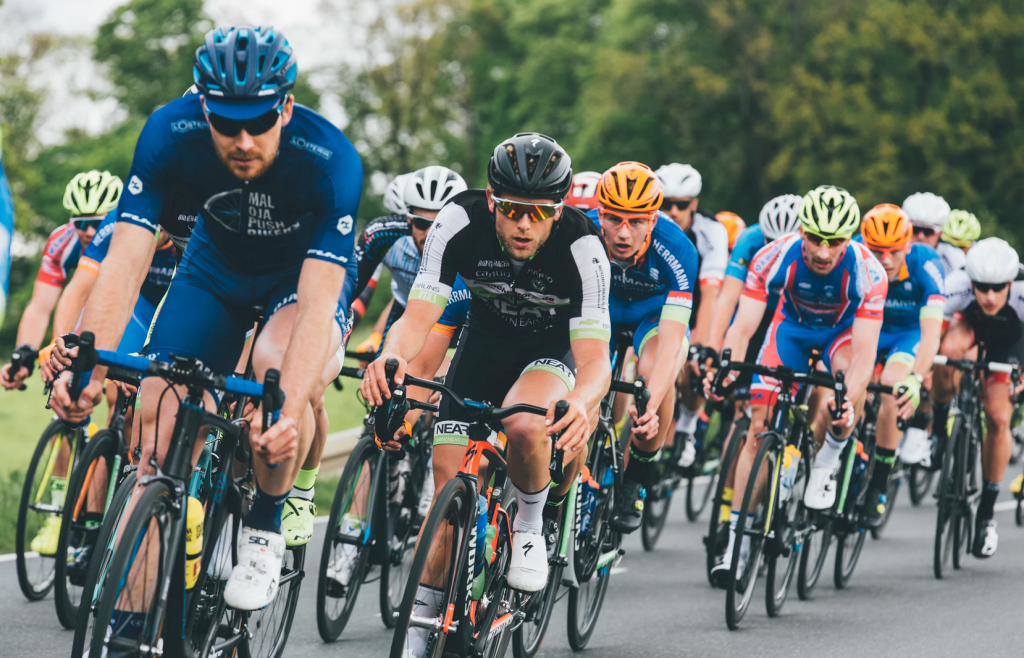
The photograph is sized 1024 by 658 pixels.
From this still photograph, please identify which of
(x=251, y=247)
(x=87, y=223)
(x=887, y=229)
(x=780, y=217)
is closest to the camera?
(x=251, y=247)

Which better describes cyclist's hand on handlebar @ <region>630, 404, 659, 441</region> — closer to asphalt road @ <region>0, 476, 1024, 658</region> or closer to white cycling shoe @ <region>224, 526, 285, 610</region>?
asphalt road @ <region>0, 476, 1024, 658</region>

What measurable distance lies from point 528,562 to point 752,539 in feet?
7.82

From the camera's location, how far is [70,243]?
7.62 metres

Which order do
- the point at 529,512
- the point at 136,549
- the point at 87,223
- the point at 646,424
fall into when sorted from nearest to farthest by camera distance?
the point at 136,549 < the point at 529,512 < the point at 646,424 < the point at 87,223

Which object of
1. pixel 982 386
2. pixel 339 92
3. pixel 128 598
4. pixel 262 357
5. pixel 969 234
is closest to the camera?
pixel 128 598

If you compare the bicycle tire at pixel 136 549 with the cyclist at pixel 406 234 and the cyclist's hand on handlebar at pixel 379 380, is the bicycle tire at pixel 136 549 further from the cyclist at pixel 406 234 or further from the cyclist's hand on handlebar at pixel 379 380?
the cyclist at pixel 406 234

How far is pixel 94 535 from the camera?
20.7 feet

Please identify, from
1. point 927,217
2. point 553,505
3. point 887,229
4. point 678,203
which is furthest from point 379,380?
point 927,217

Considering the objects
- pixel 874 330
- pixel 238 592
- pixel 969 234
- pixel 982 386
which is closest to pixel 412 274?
pixel 874 330

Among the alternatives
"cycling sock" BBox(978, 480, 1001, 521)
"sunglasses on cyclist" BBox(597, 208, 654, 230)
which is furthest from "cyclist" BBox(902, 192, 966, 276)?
"sunglasses on cyclist" BBox(597, 208, 654, 230)

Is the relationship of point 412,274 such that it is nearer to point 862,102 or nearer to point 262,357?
point 262,357

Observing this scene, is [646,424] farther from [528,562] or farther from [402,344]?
[402,344]

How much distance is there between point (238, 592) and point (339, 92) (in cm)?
3886

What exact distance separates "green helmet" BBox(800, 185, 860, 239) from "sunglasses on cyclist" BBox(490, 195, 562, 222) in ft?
10.1
